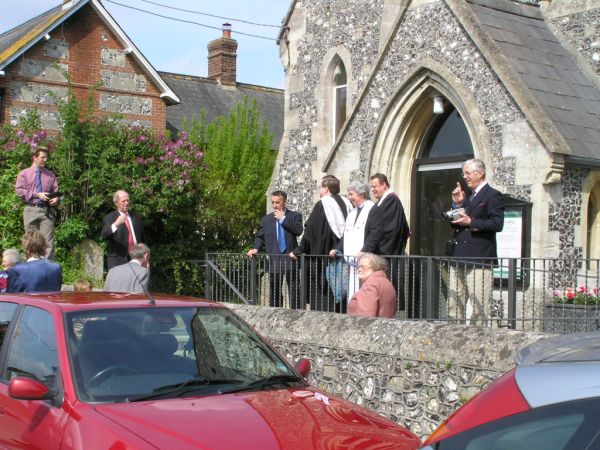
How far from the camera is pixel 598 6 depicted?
45.1ft

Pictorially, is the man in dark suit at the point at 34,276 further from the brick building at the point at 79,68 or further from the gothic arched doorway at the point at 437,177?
the brick building at the point at 79,68

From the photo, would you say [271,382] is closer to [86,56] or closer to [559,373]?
[559,373]

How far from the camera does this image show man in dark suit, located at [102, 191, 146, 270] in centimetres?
1217

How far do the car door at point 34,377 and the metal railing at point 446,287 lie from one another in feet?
14.9

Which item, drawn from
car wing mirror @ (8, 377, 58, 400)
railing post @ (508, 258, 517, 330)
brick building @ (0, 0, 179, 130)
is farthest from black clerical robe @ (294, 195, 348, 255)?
brick building @ (0, 0, 179, 130)

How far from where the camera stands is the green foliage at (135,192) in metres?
18.8

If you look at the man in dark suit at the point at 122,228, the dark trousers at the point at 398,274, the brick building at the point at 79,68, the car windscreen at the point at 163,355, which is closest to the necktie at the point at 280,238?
the man in dark suit at the point at 122,228

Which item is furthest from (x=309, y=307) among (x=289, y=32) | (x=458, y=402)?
(x=289, y=32)

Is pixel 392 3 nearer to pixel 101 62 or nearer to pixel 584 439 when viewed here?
pixel 101 62

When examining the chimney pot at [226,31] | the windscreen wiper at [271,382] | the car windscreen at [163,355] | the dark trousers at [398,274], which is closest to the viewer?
the car windscreen at [163,355]

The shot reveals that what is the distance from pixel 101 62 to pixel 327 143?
443 inches

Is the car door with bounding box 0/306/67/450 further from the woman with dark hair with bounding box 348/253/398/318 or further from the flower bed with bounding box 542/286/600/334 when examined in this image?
the flower bed with bounding box 542/286/600/334

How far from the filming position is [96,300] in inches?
237

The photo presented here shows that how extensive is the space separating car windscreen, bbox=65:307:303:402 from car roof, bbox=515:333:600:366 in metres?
2.46
